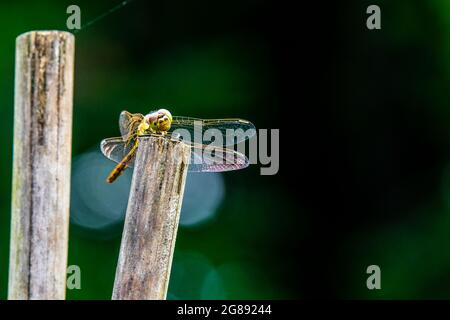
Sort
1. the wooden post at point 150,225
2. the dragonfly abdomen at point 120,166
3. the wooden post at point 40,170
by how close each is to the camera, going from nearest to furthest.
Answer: the wooden post at point 40,170 < the wooden post at point 150,225 < the dragonfly abdomen at point 120,166

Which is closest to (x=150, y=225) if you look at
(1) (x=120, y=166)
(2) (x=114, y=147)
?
(1) (x=120, y=166)

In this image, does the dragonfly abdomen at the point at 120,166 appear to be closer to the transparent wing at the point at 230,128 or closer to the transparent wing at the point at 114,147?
the transparent wing at the point at 114,147

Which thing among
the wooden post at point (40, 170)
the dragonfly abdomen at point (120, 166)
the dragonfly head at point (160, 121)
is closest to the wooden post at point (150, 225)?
the wooden post at point (40, 170)

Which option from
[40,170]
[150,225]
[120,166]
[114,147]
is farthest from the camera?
[114,147]

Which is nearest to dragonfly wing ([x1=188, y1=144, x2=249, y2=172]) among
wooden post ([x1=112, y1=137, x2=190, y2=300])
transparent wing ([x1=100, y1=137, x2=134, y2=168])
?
transparent wing ([x1=100, y1=137, x2=134, y2=168])

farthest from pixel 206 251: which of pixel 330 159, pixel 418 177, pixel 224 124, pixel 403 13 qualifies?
pixel 224 124

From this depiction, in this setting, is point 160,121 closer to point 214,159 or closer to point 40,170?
point 214,159

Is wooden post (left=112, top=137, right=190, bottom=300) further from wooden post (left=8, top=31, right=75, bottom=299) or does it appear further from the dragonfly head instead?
the dragonfly head
